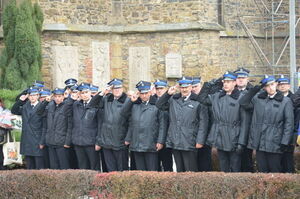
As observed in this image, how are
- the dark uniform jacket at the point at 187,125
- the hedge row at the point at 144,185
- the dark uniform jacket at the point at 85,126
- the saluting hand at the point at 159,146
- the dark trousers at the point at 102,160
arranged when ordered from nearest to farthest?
the hedge row at the point at 144,185 < the dark uniform jacket at the point at 187,125 < the saluting hand at the point at 159,146 < the dark uniform jacket at the point at 85,126 < the dark trousers at the point at 102,160

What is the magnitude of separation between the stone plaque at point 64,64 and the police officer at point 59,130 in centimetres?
879

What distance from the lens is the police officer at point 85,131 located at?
50.2ft

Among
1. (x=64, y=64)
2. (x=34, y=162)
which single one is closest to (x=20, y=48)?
(x=64, y=64)

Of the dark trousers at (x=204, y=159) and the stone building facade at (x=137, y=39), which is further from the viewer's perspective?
the stone building facade at (x=137, y=39)

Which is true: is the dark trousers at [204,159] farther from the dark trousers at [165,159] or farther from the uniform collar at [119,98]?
the uniform collar at [119,98]

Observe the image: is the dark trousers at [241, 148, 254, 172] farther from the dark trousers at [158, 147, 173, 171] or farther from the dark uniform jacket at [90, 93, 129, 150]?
the dark uniform jacket at [90, 93, 129, 150]

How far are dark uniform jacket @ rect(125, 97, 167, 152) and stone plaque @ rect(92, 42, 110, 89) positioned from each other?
11161 millimetres

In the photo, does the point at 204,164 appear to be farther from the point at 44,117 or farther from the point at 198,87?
the point at 44,117

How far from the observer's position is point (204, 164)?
14570 mm

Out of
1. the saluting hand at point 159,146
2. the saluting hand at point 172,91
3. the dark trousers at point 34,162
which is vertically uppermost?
the saluting hand at point 172,91

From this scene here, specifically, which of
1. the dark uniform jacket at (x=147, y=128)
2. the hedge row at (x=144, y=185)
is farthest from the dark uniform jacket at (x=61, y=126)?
the hedge row at (x=144, y=185)

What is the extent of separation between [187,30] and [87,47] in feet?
9.91

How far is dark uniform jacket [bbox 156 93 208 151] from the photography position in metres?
13.9

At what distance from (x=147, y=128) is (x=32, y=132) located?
9.07ft
